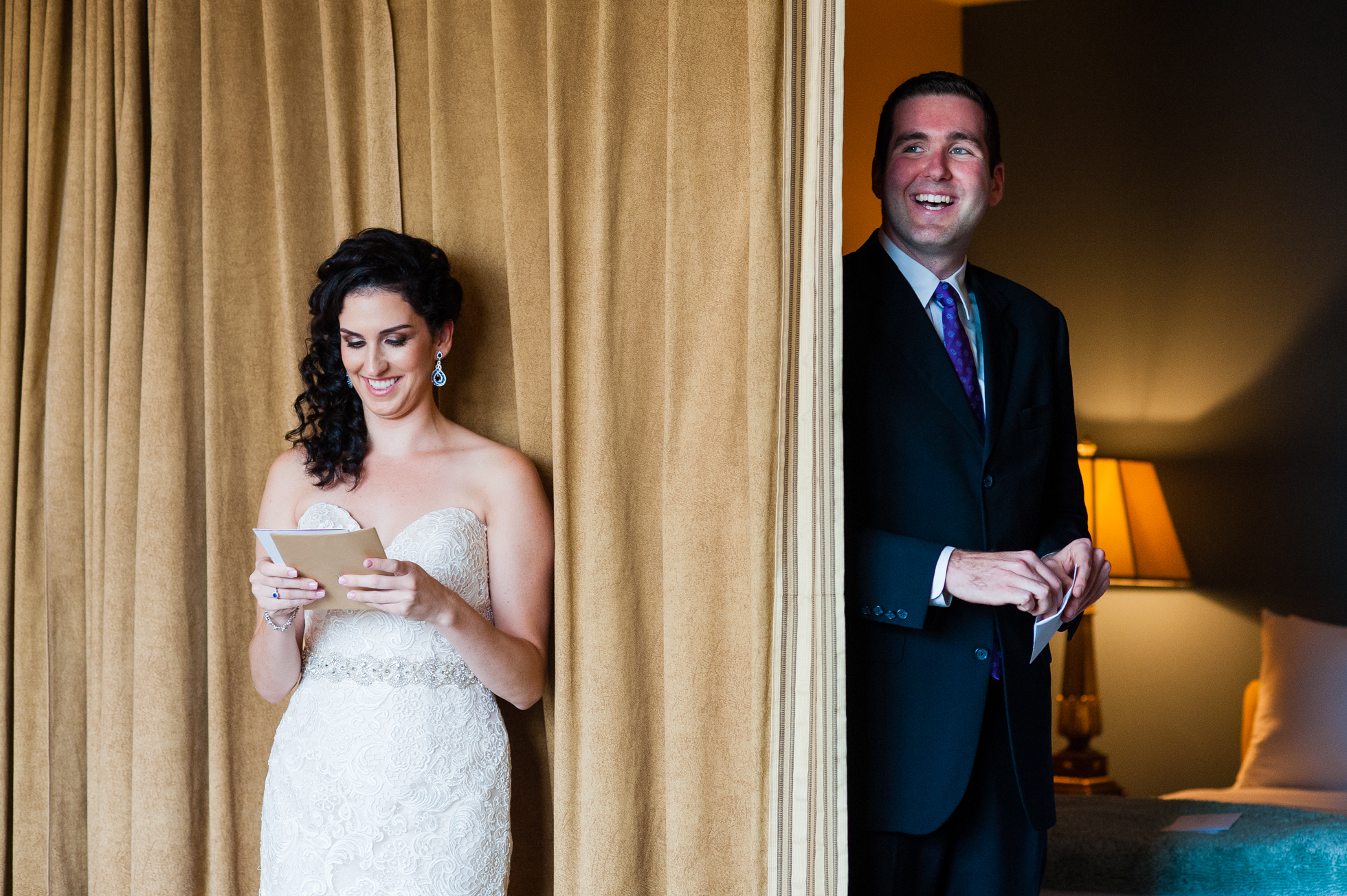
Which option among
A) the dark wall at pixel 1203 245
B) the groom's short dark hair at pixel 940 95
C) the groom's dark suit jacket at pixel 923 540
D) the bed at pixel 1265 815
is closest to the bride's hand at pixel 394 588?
the groom's dark suit jacket at pixel 923 540

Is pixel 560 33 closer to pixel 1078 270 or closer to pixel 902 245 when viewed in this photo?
pixel 902 245

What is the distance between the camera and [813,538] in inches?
61.7

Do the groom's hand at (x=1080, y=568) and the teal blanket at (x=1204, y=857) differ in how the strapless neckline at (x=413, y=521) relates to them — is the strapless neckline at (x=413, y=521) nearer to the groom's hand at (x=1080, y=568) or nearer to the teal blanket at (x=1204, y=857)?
the groom's hand at (x=1080, y=568)

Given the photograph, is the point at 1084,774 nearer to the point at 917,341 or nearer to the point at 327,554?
the point at 917,341

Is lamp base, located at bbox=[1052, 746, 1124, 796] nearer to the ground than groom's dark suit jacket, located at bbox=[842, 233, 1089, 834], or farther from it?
nearer to the ground

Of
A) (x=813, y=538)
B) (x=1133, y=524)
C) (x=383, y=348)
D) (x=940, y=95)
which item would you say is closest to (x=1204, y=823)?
(x=1133, y=524)

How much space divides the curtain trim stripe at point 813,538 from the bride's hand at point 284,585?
0.71 meters

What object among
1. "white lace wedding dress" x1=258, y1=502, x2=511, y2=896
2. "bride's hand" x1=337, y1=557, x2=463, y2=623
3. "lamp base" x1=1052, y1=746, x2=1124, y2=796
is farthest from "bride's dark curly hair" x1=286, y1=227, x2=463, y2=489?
"lamp base" x1=1052, y1=746, x2=1124, y2=796

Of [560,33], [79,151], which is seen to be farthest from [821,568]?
[79,151]

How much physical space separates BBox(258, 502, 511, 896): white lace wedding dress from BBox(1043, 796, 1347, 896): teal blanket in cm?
174

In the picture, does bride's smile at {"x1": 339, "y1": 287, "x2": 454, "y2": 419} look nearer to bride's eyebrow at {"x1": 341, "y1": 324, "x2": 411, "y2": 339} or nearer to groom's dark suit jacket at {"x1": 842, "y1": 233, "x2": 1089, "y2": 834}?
bride's eyebrow at {"x1": 341, "y1": 324, "x2": 411, "y2": 339}

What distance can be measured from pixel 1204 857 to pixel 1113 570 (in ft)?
5.65

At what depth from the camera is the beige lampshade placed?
169 inches

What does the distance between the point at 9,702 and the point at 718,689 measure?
1.80 m
